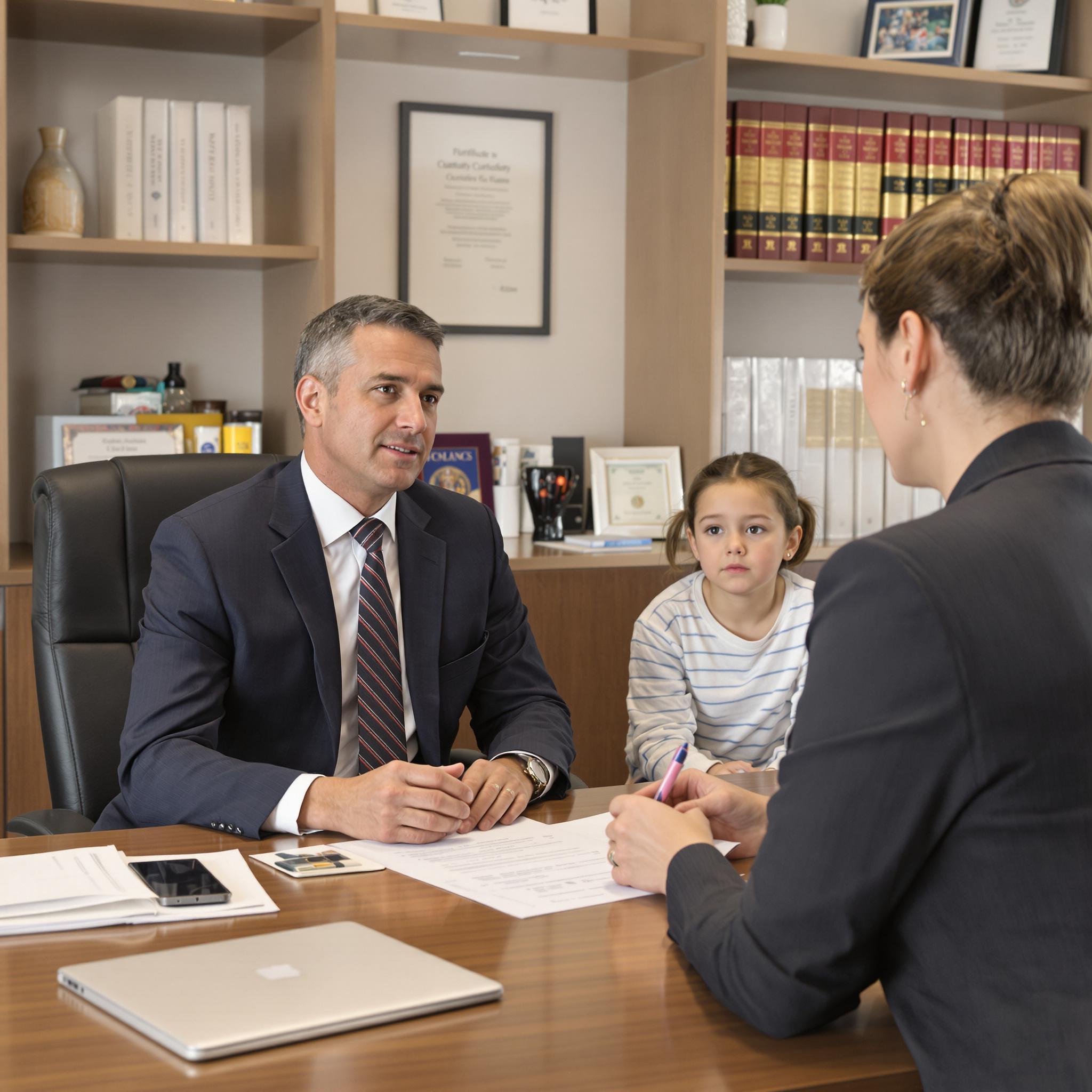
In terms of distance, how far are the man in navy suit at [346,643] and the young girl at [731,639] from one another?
1.43 ft

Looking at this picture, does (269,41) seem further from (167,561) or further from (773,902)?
(773,902)

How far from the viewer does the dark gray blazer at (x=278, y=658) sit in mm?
1620

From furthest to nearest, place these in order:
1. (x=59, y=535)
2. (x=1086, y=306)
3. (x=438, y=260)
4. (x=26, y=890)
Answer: (x=438, y=260), (x=59, y=535), (x=26, y=890), (x=1086, y=306)

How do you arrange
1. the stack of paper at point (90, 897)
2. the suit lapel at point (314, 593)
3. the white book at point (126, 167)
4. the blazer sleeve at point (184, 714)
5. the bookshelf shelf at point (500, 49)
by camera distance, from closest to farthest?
the stack of paper at point (90, 897), the blazer sleeve at point (184, 714), the suit lapel at point (314, 593), the white book at point (126, 167), the bookshelf shelf at point (500, 49)

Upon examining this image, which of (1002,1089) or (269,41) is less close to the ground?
(269,41)

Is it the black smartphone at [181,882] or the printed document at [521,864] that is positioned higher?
the black smartphone at [181,882]

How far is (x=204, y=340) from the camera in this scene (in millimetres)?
3180

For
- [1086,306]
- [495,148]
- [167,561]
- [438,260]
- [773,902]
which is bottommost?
[773,902]

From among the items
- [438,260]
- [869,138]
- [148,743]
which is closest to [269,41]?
[438,260]

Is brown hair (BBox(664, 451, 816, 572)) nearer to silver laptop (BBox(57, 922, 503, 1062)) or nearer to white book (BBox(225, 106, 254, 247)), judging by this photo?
white book (BBox(225, 106, 254, 247))

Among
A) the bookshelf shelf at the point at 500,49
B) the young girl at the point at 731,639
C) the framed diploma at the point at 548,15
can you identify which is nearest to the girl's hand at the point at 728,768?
the young girl at the point at 731,639

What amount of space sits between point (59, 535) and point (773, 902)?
136 centimetres

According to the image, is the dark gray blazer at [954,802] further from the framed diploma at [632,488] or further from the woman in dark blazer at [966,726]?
the framed diploma at [632,488]

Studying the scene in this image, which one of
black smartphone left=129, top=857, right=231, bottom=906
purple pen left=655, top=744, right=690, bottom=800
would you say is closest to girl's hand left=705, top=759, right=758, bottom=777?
purple pen left=655, top=744, right=690, bottom=800
